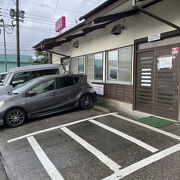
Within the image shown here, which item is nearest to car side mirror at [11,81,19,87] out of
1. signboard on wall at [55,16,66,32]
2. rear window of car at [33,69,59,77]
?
rear window of car at [33,69,59,77]

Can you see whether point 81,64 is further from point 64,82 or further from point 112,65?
point 64,82

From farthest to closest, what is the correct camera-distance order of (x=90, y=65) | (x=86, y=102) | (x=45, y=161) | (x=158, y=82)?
(x=90, y=65), (x=86, y=102), (x=158, y=82), (x=45, y=161)

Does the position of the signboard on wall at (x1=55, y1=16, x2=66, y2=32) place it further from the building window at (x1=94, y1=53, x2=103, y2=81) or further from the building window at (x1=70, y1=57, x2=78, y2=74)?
the building window at (x1=94, y1=53, x2=103, y2=81)

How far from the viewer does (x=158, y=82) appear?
5332 mm

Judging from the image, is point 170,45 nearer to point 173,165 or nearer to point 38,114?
point 173,165

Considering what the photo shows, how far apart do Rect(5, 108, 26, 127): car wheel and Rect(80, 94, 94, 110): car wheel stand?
7.39 feet

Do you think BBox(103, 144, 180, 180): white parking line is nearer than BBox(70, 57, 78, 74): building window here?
Yes

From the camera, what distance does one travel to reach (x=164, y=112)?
522cm

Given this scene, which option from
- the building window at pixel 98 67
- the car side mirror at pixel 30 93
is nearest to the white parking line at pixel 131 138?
the car side mirror at pixel 30 93

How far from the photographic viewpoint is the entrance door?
489 cm

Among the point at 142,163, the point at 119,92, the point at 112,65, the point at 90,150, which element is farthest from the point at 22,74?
the point at 142,163

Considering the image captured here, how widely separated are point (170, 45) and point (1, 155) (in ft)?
17.8

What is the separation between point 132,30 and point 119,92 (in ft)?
8.56

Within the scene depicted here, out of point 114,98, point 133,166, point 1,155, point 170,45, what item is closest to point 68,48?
point 114,98
